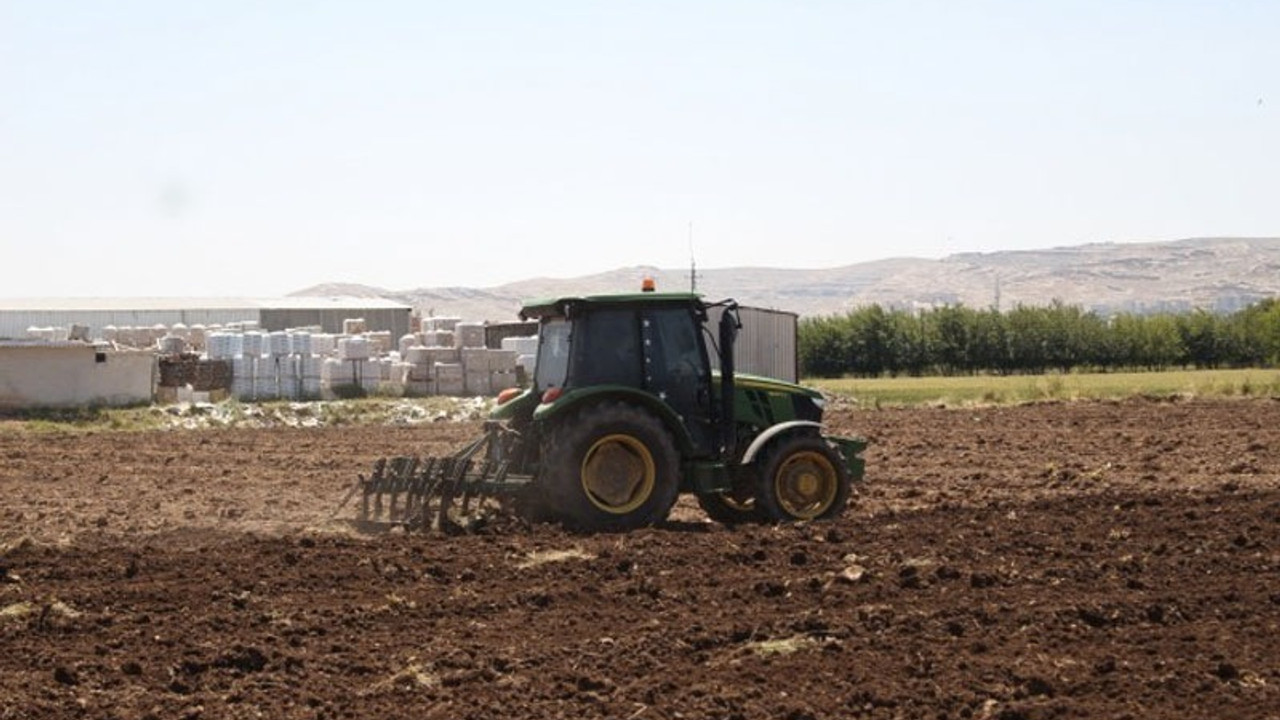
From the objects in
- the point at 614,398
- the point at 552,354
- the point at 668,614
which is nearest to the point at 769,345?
the point at 552,354

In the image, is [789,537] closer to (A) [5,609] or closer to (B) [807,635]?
(B) [807,635]

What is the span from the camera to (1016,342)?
7412 cm

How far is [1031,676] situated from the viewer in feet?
31.0

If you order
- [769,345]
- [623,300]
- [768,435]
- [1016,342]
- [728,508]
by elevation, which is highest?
[623,300]

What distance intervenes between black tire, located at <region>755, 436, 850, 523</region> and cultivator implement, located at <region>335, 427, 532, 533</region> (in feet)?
6.60

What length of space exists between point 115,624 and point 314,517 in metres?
6.21

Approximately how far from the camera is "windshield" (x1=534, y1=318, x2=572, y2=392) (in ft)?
51.7

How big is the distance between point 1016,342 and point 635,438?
60.9 meters

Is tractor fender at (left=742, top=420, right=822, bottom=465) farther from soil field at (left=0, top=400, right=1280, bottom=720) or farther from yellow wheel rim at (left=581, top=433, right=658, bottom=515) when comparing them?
yellow wheel rim at (left=581, top=433, right=658, bottom=515)

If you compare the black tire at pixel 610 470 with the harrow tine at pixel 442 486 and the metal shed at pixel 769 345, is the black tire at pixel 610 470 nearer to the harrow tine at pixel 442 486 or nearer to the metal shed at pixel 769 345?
the harrow tine at pixel 442 486

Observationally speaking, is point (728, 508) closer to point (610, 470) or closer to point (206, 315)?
point (610, 470)

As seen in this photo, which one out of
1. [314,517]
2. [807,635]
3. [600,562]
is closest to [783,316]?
[314,517]

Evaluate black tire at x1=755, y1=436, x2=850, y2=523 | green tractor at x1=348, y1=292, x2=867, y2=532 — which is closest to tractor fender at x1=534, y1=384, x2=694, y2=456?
green tractor at x1=348, y1=292, x2=867, y2=532

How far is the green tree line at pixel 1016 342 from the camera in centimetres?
7238
